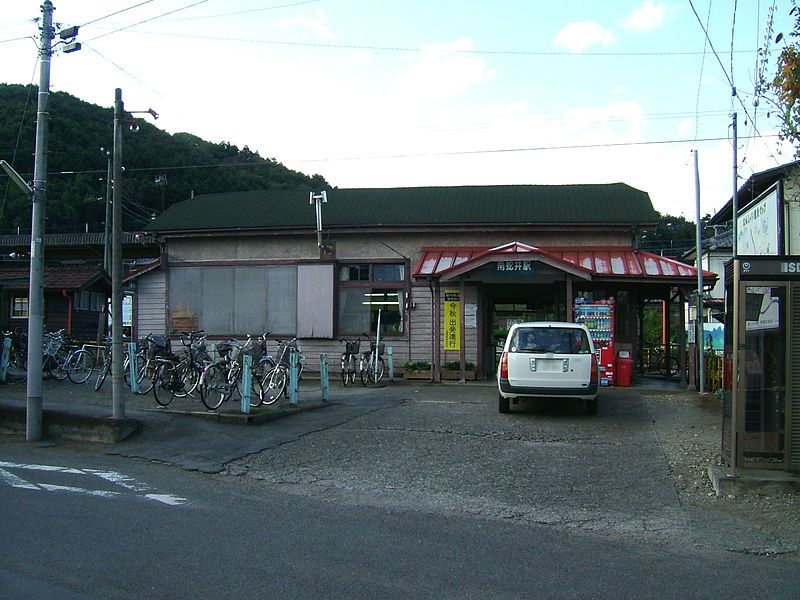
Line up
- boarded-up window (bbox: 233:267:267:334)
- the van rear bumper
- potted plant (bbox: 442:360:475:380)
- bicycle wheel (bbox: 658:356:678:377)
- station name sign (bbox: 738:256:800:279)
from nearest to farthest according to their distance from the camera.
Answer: station name sign (bbox: 738:256:800:279), the van rear bumper, potted plant (bbox: 442:360:475:380), boarded-up window (bbox: 233:267:267:334), bicycle wheel (bbox: 658:356:678:377)

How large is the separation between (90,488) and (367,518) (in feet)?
11.0

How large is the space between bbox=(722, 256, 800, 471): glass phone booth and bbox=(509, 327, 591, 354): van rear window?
4.78 meters

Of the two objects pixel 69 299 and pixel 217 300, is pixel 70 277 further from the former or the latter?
pixel 217 300

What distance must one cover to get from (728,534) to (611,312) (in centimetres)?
1229

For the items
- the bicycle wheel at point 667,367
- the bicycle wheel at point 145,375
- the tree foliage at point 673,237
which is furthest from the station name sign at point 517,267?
the tree foliage at point 673,237

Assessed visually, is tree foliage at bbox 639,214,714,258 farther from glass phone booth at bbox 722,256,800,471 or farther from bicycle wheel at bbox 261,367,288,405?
glass phone booth at bbox 722,256,800,471

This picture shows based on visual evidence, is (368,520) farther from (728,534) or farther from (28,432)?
(28,432)

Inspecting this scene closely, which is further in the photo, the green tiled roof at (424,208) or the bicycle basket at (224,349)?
the green tiled roof at (424,208)

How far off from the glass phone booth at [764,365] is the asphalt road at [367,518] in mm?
1087

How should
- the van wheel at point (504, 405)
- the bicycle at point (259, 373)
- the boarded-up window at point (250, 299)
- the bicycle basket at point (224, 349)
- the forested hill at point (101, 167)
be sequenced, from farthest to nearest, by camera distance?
the forested hill at point (101, 167)
the boarded-up window at point (250, 299)
the bicycle basket at point (224, 349)
the bicycle at point (259, 373)
the van wheel at point (504, 405)

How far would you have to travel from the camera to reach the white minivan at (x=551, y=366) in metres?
13.2

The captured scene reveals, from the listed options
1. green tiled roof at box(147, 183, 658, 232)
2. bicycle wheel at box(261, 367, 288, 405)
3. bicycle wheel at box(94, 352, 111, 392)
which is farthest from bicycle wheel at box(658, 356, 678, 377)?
bicycle wheel at box(94, 352, 111, 392)

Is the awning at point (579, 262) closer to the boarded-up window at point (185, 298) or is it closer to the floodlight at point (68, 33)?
the boarded-up window at point (185, 298)

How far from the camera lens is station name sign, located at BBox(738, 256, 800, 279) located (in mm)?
8234
